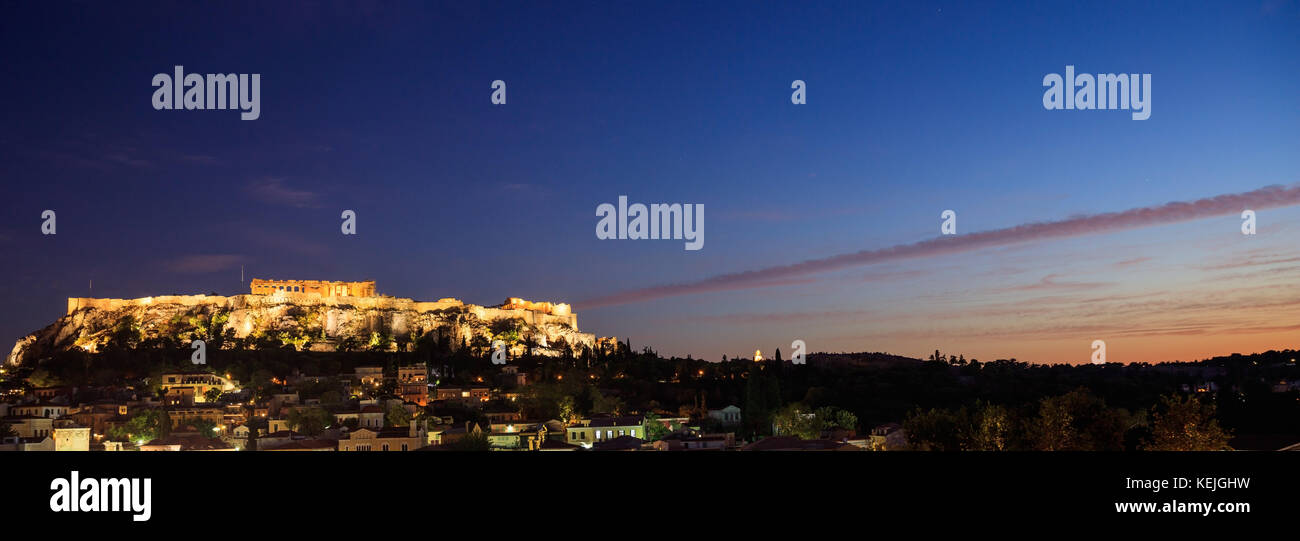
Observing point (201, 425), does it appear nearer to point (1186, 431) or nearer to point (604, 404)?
point (604, 404)

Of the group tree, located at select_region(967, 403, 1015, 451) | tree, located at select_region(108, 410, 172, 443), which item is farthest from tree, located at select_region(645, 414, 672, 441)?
tree, located at select_region(108, 410, 172, 443)

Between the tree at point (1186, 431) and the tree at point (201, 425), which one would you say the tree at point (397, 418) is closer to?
the tree at point (201, 425)

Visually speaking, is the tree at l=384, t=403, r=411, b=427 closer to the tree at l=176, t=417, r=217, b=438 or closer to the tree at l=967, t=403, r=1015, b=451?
the tree at l=176, t=417, r=217, b=438

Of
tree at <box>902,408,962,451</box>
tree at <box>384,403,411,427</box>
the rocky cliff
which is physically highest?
the rocky cliff

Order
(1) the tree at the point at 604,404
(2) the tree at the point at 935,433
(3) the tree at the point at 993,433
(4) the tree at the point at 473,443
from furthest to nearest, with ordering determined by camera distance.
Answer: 1. (1) the tree at the point at 604,404
2. (4) the tree at the point at 473,443
3. (2) the tree at the point at 935,433
4. (3) the tree at the point at 993,433

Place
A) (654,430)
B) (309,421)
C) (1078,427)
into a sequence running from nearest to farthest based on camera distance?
(1078,427) → (654,430) → (309,421)

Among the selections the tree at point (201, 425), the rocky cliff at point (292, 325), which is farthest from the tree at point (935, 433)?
the rocky cliff at point (292, 325)

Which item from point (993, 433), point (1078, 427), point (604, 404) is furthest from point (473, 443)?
point (1078, 427)
